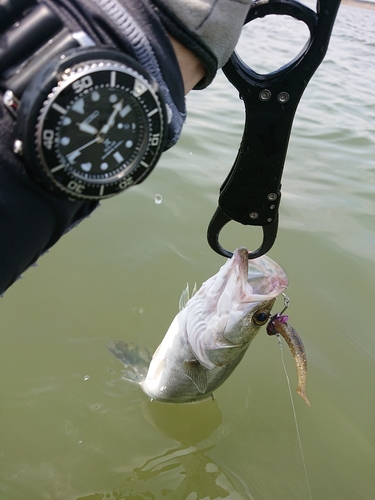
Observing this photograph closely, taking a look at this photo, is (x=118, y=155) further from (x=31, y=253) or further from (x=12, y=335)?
(x=12, y=335)

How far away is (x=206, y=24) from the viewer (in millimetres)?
1050

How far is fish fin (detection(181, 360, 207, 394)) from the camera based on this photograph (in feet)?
9.10

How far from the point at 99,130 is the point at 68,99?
86 millimetres

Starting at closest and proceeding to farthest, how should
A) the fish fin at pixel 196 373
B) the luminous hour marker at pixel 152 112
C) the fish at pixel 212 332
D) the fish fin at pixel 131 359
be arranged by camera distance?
the luminous hour marker at pixel 152 112 < the fish at pixel 212 332 < the fish fin at pixel 196 373 < the fish fin at pixel 131 359

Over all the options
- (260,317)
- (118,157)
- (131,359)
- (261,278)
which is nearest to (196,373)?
(131,359)

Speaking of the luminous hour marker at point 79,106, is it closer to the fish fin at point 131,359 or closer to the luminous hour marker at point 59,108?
the luminous hour marker at point 59,108

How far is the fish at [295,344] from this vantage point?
2053 millimetres

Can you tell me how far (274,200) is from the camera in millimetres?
1764

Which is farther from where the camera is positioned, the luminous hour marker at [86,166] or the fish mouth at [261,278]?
the fish mouth at [261,278]

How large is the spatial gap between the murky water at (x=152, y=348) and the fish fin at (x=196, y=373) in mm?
305

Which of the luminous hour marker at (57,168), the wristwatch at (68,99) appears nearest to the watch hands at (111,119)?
the wristwatch at (68,99)

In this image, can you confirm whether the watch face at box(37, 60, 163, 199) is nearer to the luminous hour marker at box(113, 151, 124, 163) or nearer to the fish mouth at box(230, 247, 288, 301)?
the luminous hour marker at box(113, 151, 124, 163)

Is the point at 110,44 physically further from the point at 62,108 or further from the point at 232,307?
the point at 232,307

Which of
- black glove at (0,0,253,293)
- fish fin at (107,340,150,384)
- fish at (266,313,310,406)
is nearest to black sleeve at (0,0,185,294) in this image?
black glove at (0,0,253,293)
